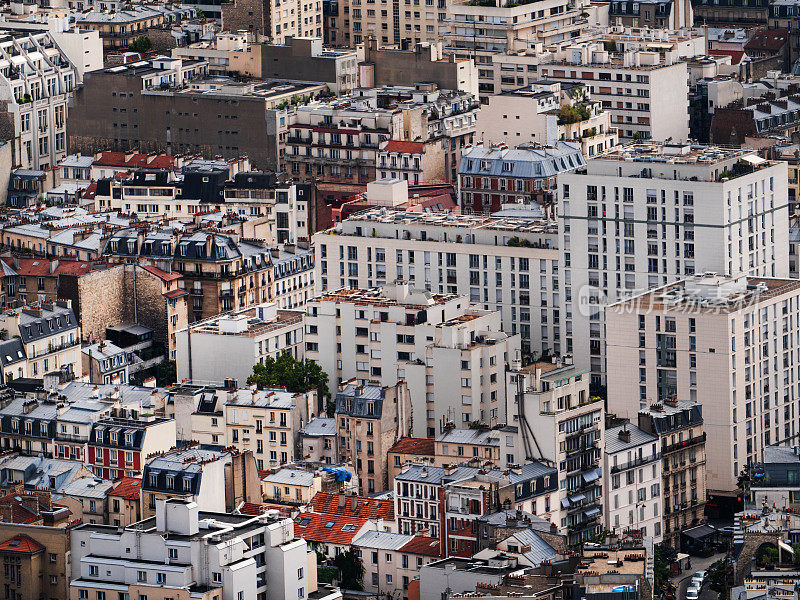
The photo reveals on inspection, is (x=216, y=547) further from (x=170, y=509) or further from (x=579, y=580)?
(x=579, y=580)

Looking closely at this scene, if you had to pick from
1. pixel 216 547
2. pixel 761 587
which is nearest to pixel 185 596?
pixel 216 547

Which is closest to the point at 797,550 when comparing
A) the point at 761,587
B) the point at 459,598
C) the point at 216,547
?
the point at 761,587

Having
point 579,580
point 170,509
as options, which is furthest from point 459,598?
point 170,509

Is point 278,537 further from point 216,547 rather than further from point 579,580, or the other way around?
point 579,580

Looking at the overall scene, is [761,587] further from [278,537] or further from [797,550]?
[278,537]

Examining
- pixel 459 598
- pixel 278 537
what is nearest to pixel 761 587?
pixel 459 598

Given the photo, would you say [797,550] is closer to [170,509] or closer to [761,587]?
[761,587]
